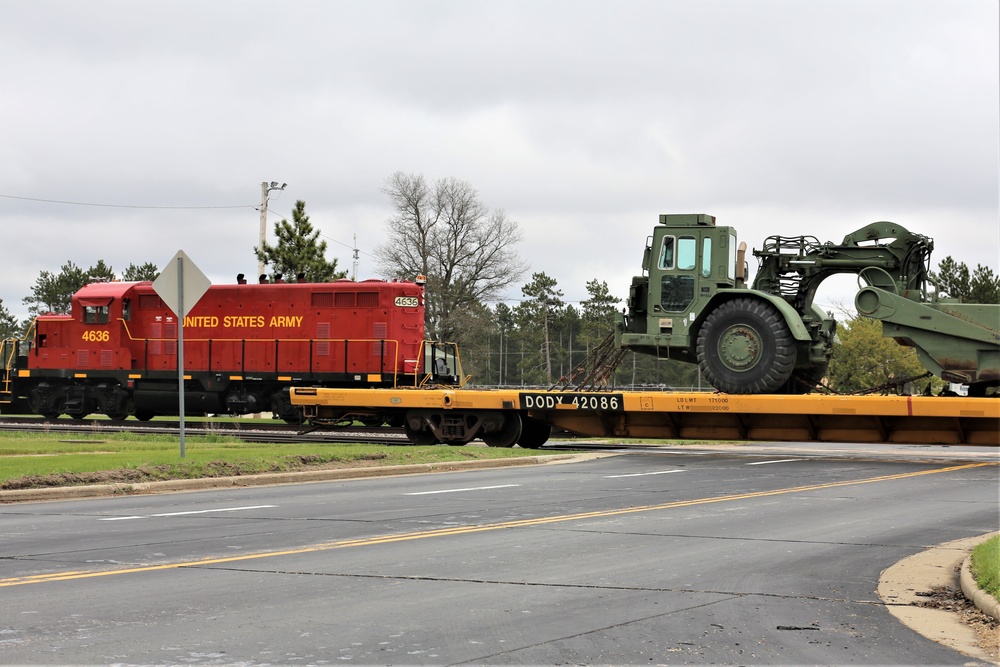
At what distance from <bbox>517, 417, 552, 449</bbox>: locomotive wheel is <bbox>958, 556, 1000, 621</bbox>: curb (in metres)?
15.9

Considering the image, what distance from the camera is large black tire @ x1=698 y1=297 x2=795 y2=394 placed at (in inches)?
822

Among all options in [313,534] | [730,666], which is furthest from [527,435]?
[730,666]

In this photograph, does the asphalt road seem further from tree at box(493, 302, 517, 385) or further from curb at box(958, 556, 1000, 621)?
tree at box(493, 302, 517, 385)

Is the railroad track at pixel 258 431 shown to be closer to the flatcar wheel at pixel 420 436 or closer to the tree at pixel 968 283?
the flatcar wheel at pixel 420 436

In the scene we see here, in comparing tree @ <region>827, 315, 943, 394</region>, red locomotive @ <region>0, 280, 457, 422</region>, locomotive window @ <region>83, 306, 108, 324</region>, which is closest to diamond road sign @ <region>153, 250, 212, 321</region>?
red locomotive @ <region>0, 280, 457, 422</region>

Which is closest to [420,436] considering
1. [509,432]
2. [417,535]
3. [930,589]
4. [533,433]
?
[509,432]

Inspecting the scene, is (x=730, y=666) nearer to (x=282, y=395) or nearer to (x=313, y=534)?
(x=313, y=534)

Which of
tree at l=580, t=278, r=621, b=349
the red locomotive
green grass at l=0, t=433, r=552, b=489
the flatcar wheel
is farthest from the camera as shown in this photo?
tree at l=580, t=278, r=621, b=349

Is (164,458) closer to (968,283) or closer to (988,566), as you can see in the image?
(988,566)

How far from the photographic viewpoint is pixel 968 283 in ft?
187

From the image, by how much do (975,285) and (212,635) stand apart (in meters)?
56.7

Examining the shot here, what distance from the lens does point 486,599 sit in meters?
7.56

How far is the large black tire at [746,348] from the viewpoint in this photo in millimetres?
20891

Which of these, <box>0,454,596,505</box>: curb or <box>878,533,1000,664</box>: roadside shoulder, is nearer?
<box>878,533,1000,664</box>: roadside shoulder
